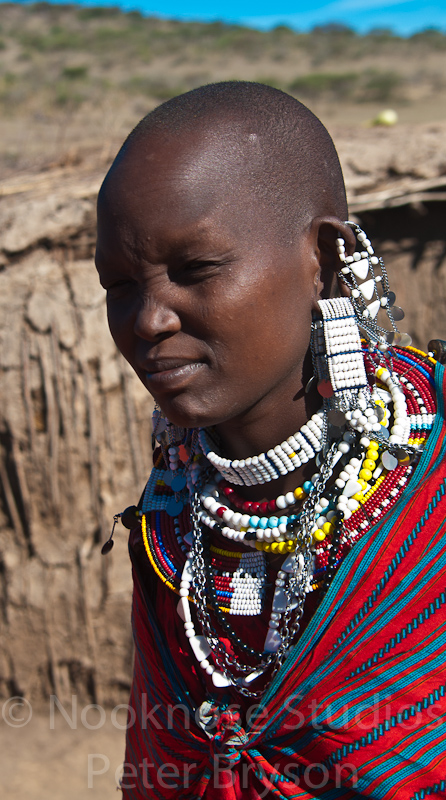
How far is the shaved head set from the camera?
1258mm

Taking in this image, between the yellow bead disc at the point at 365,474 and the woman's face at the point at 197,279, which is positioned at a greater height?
the woman's face at the point at 197,279

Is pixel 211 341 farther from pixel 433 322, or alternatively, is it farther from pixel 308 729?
pixel 433 322

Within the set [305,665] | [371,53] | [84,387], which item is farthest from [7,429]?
[371,53]

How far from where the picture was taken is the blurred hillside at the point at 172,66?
598 inches

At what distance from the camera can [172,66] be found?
79.6 ft

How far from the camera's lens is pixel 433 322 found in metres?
4.20

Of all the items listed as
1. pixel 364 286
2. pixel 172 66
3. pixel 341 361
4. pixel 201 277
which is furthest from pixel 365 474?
pixel 172 66

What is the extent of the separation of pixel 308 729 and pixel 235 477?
1.72 feet

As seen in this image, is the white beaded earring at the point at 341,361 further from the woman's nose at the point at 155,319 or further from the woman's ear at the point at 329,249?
the woman's nose at the point at 155,319

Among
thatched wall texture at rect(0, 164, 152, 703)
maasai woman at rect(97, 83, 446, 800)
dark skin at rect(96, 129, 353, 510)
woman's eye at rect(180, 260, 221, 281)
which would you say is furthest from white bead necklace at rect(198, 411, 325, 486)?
thatched wall texture at rect(0, 164, 152, 703)

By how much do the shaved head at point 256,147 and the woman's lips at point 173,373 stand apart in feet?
0.93

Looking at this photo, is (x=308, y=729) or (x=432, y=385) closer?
(x=308, y=729)

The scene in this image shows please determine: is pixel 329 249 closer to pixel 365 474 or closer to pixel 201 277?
pixel 201 277

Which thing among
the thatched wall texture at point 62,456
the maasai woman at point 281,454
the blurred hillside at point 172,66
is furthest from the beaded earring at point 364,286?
the blurred hillside at point 172,66
